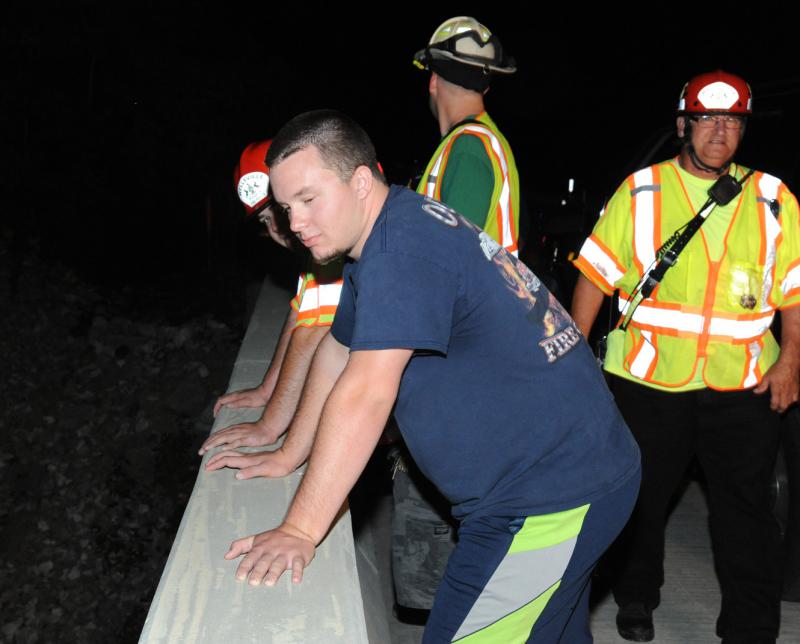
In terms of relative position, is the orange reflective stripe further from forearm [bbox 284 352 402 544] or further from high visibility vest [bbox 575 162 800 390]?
forearm [bbox 284 352 402 544]

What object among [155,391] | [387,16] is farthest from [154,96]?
[155,391]

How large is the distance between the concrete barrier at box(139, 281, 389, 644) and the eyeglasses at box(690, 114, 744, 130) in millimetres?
1896

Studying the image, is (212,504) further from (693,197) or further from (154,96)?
(154,96)

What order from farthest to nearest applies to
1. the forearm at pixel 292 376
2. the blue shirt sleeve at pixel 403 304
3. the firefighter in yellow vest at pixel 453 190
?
the firefighter in yellow vest at pixel 453 190 < the forearm at pixel 292 376 < the blue shirt sleeve at pixel 403 304

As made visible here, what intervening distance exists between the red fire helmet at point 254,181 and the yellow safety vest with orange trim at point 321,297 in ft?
1.00

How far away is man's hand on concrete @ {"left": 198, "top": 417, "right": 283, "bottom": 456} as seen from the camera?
314 centimetres

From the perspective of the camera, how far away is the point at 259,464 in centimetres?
293

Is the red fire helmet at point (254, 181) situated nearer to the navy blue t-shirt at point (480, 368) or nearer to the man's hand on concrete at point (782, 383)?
the navy blue t-shirt at point (480, 368)


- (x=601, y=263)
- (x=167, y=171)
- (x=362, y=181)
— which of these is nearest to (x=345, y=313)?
(x=362, y=181)

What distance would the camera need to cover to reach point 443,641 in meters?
2.33

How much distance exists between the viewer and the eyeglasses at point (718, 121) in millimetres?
3457

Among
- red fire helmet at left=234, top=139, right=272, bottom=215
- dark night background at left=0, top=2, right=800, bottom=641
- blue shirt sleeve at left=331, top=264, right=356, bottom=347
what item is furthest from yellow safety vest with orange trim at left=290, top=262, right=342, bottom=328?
dark night background at left=0, top=2, right=800, bottom=641

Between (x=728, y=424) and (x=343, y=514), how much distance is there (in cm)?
158

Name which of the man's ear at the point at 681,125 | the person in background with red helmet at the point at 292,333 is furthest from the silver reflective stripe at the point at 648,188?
the person in background with red helmet at the point at 292,333
